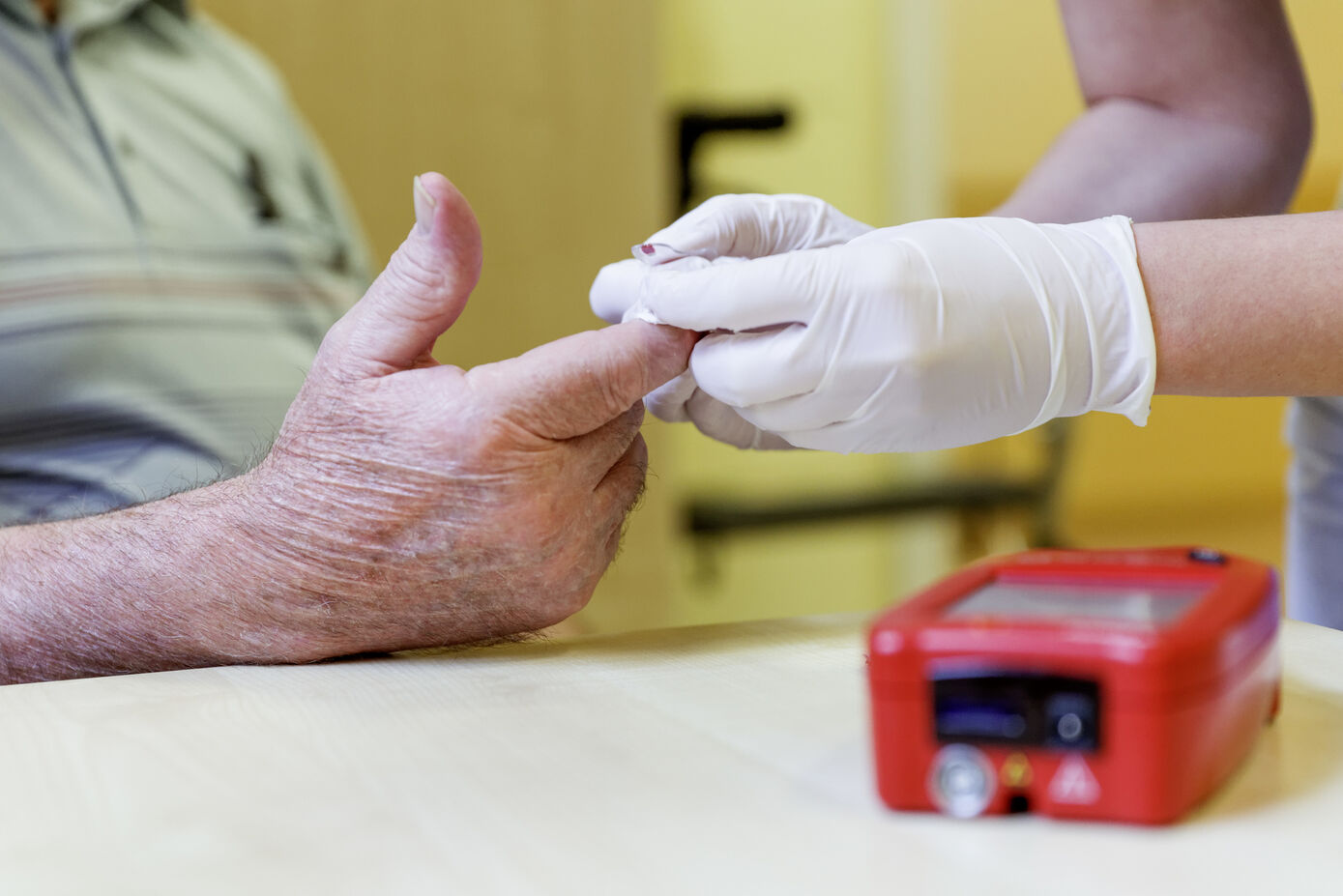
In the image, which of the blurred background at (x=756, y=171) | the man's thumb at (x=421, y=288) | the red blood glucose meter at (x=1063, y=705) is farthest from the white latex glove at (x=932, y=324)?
the blurred background at (x=756, y=171)

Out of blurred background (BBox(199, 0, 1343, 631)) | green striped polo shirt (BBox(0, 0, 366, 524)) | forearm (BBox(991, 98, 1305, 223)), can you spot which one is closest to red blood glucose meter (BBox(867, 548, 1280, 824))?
forearm (BBox(991, 98, 1305, 223))

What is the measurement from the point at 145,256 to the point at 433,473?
2.55ft

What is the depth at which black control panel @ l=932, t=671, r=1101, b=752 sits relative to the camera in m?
0.39

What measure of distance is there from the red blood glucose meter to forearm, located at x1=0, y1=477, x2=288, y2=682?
16.5 inches

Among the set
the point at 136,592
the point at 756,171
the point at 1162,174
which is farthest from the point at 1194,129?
the point at 756,171

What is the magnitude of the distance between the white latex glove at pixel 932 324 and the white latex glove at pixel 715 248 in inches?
3.0

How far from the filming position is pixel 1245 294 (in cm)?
65

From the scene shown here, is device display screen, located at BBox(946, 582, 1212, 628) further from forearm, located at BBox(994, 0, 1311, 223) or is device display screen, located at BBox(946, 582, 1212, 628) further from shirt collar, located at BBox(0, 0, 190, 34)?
shirt collar, located at BBox(0, 0, 190, 34)

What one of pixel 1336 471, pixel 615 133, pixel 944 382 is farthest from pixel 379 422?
pixel 615 133

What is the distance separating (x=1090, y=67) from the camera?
1.11 metres

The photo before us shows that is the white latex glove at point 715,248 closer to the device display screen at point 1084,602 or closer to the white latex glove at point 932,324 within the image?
the white latex glove at point 932,324

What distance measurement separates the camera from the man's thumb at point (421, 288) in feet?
2.17

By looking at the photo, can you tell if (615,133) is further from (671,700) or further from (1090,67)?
(671,700)

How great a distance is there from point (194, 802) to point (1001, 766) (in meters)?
0.31
